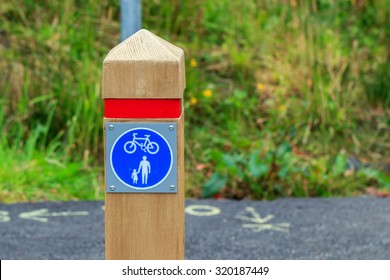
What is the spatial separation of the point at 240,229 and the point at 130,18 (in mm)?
1616

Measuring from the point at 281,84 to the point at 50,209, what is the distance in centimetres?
276

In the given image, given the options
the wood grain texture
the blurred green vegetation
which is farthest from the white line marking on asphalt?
the wood grain texture

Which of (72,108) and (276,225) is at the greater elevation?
(72,108)

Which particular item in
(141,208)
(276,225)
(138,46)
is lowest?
(276,225)

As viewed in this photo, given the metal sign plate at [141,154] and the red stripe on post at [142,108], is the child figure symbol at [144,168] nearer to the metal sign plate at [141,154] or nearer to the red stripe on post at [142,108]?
the metal sign plate at [141,154]

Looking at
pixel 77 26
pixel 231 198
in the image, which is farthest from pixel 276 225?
pixel 77 26

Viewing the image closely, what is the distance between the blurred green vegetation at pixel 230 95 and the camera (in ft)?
23.5

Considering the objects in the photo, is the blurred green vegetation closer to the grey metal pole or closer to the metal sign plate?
the grey metal pole

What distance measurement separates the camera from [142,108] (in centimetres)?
346

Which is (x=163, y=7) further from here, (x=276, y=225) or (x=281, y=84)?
(x=276, y=225)

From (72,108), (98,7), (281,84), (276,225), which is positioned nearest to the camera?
(276,225)

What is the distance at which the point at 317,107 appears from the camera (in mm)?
8086

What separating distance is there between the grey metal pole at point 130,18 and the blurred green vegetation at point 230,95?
1.12 m

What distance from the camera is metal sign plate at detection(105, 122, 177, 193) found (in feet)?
11.3
